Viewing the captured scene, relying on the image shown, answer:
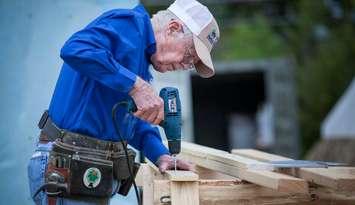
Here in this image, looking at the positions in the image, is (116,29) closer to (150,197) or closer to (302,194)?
(150,197)

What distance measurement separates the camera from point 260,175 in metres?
3.17

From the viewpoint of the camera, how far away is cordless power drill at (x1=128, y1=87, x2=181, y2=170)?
11.1 feet

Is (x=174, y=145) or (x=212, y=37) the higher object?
(x=212, y=37)

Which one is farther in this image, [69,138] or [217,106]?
[217,106]

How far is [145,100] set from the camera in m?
3.07

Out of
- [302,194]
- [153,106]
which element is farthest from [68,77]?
[302,194]

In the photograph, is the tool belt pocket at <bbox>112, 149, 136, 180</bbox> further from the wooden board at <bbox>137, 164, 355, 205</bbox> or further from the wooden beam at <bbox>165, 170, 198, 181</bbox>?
the wooden beam at <bbox>165, 170, 198, 181</bbox>

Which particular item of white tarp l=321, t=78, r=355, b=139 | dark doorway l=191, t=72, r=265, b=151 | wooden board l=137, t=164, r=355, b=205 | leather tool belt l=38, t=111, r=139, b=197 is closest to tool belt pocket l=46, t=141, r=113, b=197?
leather tool belt l=38, t=111, r=139, b=197

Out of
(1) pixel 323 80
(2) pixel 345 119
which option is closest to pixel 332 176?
(2) pixel 345 119

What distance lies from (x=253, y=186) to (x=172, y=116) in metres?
0.49

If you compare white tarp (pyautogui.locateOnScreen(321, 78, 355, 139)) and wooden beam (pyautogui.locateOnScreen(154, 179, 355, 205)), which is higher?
white tarp (pyautogui.locateOnScreen(321, 78, 355, 139))

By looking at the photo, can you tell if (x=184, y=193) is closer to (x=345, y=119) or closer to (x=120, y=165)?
(x=120, y=165)

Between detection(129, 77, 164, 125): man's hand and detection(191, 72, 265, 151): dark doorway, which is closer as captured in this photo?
detection(129, 77, 164, 125): man's hand

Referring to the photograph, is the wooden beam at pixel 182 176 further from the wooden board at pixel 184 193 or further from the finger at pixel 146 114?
the finger at pixel 146 114
